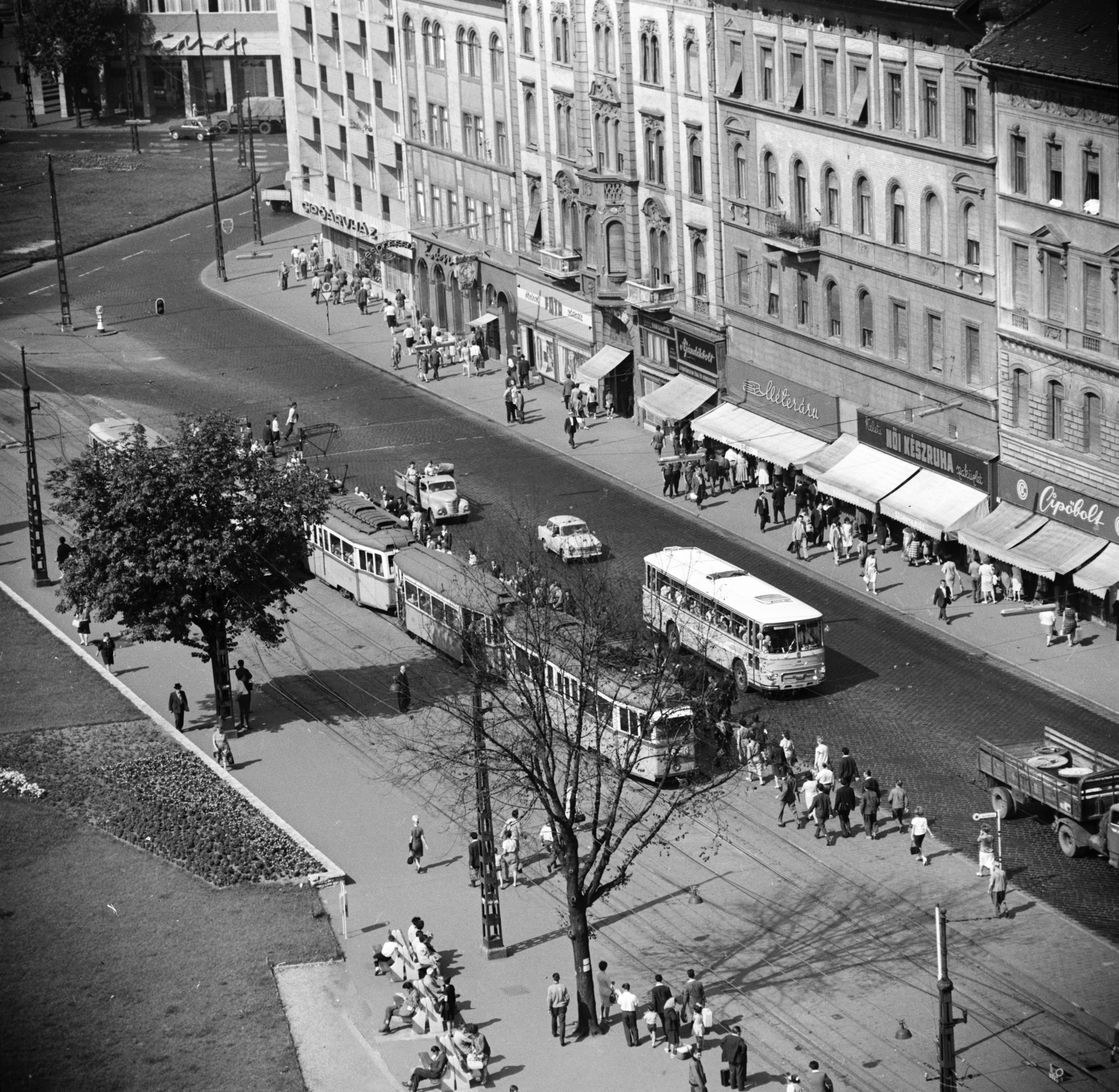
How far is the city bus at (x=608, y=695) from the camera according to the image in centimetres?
5541

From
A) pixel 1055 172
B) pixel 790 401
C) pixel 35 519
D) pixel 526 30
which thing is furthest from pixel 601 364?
pixel 1055 172

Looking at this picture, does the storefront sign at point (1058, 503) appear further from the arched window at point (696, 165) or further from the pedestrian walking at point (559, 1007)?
the pedestrian walking at point (559, 1007)

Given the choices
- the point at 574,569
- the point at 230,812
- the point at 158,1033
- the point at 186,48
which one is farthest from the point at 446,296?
the point at 186,48

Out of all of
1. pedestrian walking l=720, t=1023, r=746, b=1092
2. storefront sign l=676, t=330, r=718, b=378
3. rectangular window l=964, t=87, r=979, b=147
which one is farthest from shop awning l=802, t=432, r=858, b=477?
pedestrian walking l=720, t=1023, r=746, b=1092

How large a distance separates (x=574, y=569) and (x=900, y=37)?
20120 millimetres

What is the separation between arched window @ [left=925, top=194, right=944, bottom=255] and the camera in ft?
246

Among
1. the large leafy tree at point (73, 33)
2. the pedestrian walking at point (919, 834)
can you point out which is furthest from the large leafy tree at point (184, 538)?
the large leafy tree at point (73, 33)

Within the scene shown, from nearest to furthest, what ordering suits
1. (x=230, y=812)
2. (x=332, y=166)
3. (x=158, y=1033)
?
(x=158, y=1033) → (x=230, y=812) → (x=332, y=166)

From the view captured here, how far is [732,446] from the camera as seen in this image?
3418 inches

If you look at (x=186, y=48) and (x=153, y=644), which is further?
(x=186, y=48)

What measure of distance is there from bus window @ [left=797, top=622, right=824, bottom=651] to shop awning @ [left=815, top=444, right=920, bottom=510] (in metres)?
12.6

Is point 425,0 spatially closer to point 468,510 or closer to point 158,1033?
point 468,510

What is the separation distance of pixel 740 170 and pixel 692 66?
471cm

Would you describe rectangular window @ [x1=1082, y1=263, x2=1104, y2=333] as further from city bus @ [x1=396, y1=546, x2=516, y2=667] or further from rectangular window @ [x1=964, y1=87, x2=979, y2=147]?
city bus @ [x1=396, y1=546, x2=516, y2=667]
